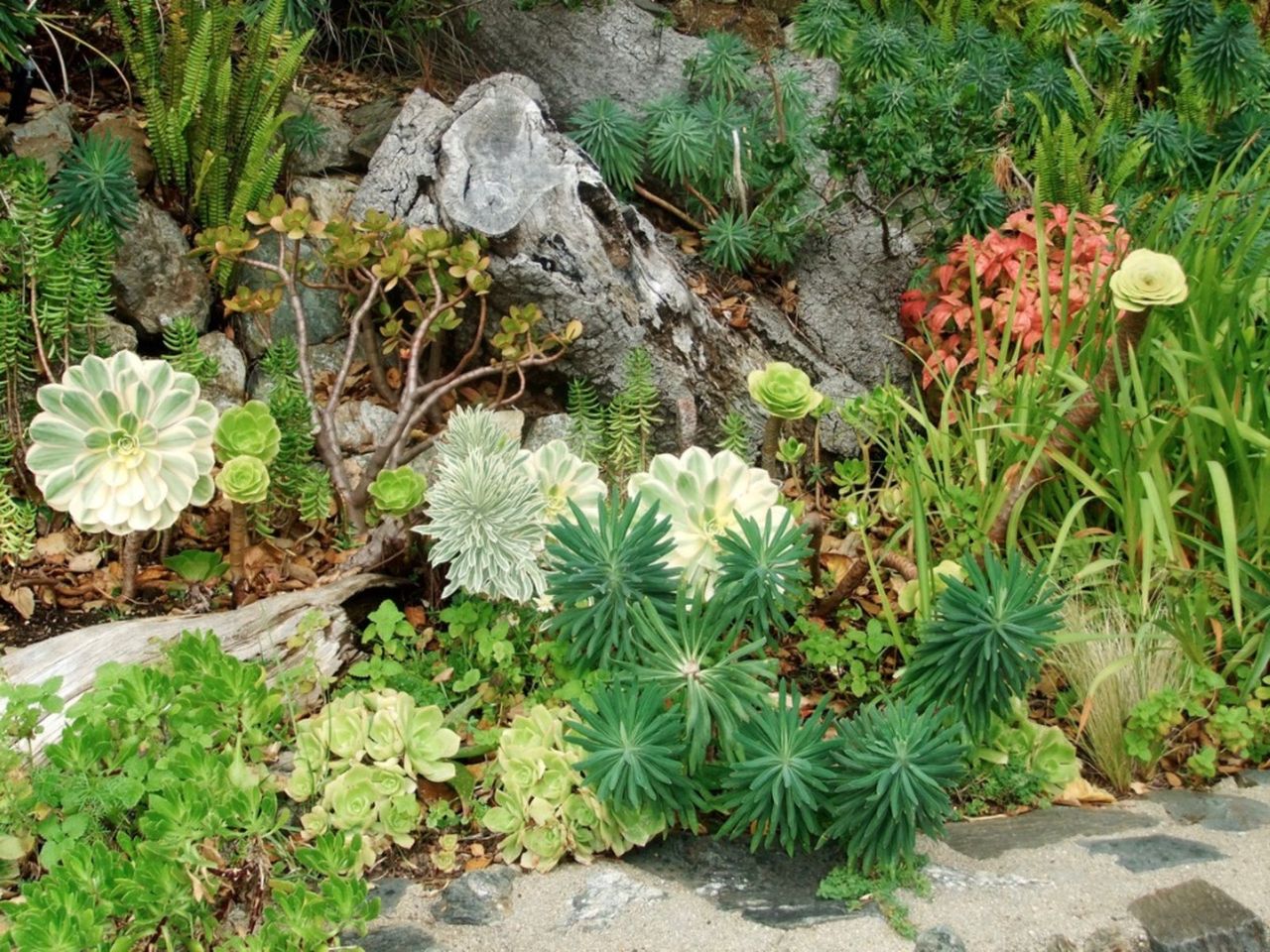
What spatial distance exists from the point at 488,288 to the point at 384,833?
1804 mm

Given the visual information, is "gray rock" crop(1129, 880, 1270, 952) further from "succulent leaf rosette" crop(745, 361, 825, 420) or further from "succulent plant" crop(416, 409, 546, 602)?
"succulent plant" crop(416, 409, 546, 602)

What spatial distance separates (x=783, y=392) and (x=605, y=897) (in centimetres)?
135

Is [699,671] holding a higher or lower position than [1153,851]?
higher

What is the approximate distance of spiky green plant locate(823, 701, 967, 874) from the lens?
7.98 ft

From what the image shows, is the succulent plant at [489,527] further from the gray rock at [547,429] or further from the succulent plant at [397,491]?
the gray rock at [547,429]

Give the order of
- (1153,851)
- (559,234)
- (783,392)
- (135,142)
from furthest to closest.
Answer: (135,142), (559,234), (783,392), (1153,851)

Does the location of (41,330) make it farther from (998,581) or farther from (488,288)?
(998,581)

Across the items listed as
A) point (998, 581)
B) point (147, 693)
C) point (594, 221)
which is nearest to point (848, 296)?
point (594, 221)

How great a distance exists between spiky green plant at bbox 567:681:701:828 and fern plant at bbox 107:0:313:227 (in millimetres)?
2377

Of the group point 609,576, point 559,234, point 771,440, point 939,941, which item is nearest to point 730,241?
point 559,234

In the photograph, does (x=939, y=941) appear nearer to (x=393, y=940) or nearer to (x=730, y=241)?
(x=393, y=940)

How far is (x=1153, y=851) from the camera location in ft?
9.28

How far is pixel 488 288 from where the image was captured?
392 cm

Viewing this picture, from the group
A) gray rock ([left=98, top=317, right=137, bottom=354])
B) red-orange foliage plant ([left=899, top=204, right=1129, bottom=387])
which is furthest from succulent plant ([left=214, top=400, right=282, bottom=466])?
red-orange foliage plant ([left=899, top=204, right=1129, bottom=387])
